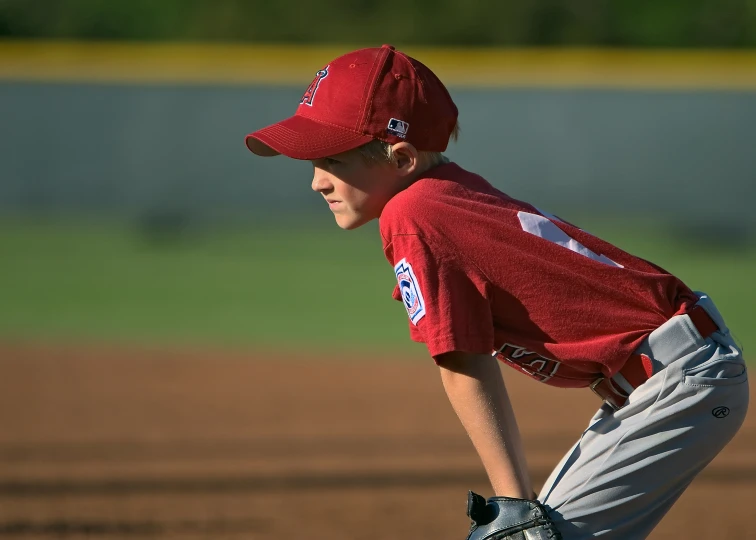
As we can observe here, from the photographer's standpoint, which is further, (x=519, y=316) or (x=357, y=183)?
(x=357, y=183)

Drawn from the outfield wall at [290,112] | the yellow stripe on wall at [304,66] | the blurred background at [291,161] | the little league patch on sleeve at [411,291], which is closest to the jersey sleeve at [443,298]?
the little league patch on sleeve at [411,291]

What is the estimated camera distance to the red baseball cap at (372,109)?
6.74ft

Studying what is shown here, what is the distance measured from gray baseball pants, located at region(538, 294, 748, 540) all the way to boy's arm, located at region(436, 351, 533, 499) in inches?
4.5

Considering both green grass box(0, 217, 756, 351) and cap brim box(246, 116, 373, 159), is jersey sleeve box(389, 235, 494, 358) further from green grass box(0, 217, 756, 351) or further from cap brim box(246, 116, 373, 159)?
green grass box(0, 217, 756, 351)

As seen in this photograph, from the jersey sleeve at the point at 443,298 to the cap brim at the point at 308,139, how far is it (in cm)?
25

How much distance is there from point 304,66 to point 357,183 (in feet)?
41.9

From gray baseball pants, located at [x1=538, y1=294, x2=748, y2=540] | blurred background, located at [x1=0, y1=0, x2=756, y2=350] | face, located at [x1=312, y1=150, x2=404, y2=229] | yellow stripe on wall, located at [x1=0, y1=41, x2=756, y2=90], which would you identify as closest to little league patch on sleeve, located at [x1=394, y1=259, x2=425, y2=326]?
face, located at [x1=312, y1=150, x2=404, y2=229]

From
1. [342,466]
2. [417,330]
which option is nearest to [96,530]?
[342,466]

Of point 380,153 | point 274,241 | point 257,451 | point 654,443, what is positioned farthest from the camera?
point 274,241

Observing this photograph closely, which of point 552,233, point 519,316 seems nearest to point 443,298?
point 519,316

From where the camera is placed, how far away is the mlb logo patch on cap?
6.73ft

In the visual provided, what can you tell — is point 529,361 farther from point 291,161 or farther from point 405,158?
point 291,161

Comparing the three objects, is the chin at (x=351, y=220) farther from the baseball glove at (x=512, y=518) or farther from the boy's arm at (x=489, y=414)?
the baseball glove at (x=512, y=518)

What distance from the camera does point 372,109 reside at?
6.73 feet
